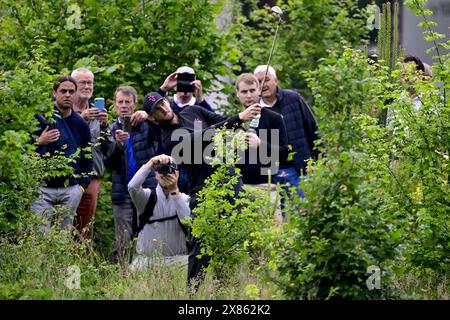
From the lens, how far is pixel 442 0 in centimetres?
1817

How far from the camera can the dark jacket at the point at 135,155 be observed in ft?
38.8

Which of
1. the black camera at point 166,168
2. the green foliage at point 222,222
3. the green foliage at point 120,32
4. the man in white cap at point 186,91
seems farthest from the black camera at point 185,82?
the green foliage at point 222,222

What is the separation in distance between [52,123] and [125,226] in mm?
1435

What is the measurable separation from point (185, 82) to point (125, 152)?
0.97 metres

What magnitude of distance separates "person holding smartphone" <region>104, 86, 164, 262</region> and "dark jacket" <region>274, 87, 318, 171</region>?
140 cm

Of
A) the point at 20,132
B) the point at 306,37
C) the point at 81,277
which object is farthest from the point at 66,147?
the point at 306,37

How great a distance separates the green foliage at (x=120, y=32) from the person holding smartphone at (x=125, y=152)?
4.88 ft

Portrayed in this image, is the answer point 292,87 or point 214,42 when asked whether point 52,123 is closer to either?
point 214,42

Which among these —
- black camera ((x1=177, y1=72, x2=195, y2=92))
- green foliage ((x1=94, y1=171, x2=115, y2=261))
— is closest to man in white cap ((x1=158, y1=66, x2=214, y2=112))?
black camera ((x1=177, y1=72, x2=195, y2=92))

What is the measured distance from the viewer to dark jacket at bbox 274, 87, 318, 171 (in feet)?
39.3

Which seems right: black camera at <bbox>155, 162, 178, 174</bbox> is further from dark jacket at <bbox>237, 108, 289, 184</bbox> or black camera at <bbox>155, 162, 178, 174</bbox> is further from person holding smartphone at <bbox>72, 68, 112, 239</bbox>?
person holding smartphone at <bbox>72, 68, 112, 239</bbox>

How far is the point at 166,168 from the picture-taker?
1055cm

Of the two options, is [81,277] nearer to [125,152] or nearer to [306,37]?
[125,152]
